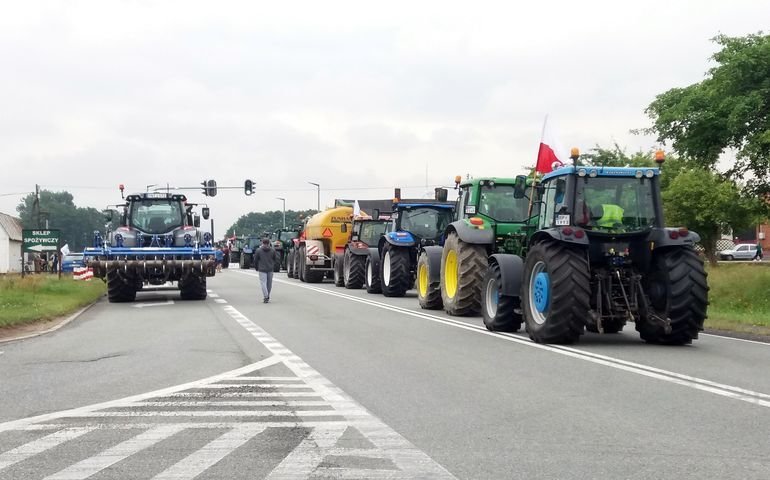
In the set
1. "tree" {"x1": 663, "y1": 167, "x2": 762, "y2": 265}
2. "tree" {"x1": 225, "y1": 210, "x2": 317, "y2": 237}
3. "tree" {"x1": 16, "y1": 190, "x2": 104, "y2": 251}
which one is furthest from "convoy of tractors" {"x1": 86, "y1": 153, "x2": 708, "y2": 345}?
"tree" {"x1": 225, "y1": 210, "x2": 317, "y2": 237}

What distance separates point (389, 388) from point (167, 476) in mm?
3698

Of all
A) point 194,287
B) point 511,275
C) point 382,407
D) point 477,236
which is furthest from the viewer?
point 194,287

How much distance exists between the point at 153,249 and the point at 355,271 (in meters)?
9.11

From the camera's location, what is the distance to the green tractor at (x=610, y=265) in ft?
42.0

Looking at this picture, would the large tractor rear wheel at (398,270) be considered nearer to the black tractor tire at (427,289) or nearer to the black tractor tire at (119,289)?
the black tractor tire at (427,289)

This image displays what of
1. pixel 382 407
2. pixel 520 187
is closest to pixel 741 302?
pixel 520 187

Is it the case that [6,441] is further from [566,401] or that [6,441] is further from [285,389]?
[566,401]

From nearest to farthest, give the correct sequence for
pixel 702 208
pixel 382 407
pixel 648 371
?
pixel 382 407, pixel 648 371, pixel 702 208

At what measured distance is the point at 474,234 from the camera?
18.1 meters

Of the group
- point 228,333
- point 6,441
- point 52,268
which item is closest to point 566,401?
point 6,441

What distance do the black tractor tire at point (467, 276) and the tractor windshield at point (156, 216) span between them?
10593 millimetres

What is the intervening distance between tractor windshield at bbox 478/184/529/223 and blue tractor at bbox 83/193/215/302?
8.13 meters

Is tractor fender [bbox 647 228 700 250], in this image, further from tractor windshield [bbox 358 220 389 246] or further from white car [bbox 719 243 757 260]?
white car [bbox 719 243 757 260]

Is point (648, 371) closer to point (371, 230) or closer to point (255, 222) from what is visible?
point (371, 230)
